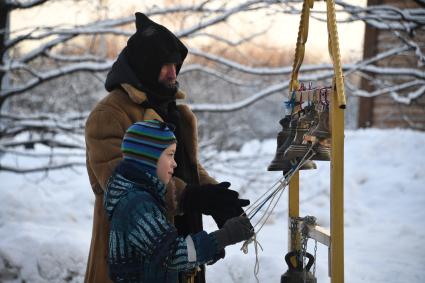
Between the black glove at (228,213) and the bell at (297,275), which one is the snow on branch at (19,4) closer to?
the black glove at (228,213)

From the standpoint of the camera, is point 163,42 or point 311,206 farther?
point 311,206

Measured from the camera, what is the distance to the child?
2.12 m

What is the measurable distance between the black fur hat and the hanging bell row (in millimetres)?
664

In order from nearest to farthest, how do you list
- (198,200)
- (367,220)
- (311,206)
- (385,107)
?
1. (198,200)
2. (367,220)
3. (311,206)
4. (385,107)

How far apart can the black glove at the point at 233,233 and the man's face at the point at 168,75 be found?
0.91m

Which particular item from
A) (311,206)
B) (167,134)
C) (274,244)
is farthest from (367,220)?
(167,134)

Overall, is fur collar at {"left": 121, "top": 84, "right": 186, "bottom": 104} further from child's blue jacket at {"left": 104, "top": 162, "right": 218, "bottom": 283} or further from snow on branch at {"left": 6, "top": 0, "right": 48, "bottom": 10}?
snow on branch at {"left": 6, "top": 0, "right": 48, "bottom": 10}

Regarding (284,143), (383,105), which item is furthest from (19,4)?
(383,105)

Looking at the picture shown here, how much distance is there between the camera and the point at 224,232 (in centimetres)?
225

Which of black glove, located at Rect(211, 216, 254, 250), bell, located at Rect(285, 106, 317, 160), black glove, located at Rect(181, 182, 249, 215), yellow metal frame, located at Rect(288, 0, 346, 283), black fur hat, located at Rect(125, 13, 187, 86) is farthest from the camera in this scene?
black fur hat, located at Rect(125, 13, 187, 86)

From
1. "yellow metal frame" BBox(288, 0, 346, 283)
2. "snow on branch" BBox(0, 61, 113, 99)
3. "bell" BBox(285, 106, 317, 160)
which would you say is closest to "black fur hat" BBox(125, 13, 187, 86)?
"bell" BBox(285, 106, 317, 160)

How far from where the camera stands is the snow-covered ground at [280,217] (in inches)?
191

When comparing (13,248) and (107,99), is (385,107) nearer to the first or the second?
(13,248)

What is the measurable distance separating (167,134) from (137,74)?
2.23 feet
